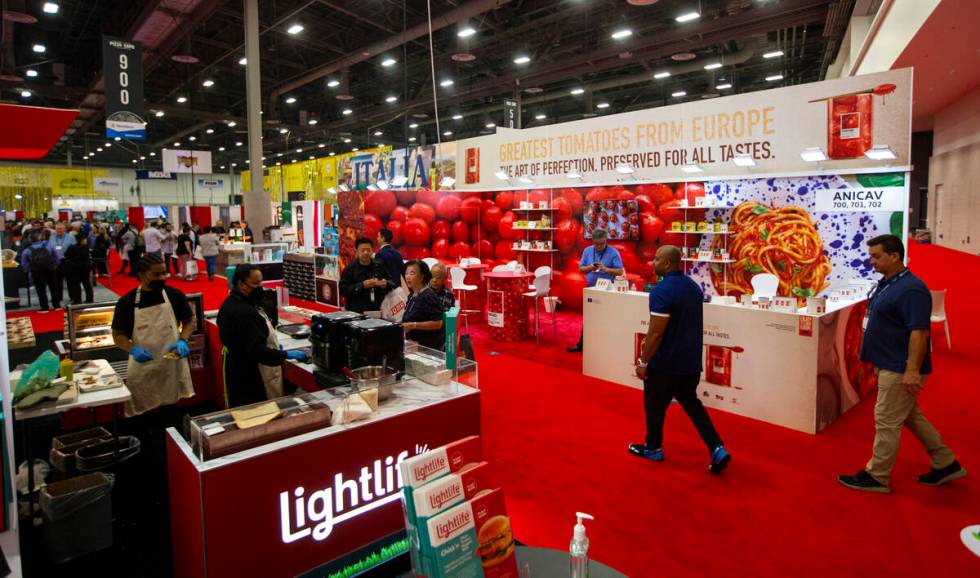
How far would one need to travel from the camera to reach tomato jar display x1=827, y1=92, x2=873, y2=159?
6.86 m

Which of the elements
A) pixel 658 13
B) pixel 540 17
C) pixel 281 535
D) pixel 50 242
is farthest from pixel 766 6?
pixel 50 242

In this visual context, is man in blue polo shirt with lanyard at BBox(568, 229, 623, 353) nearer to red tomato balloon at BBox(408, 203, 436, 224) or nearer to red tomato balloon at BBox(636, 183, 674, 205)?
red tomato balloon at BBox(636, 183, 674, 205)

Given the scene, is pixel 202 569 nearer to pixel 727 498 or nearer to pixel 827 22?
pixel 727 498

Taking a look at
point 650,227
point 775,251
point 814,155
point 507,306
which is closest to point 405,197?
point 507,306

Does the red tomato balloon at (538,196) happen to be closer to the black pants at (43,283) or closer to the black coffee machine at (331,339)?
the black coffee machine at (331,339)

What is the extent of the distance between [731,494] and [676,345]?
3.23 feet

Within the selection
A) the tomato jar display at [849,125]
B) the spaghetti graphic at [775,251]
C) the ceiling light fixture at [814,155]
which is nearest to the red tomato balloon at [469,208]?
the spaghetti graphic at [775,251]

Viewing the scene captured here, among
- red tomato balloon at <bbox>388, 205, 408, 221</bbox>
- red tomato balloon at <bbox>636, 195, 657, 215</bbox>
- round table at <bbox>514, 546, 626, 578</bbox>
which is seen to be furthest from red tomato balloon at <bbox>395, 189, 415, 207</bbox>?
round table at <bbox>514, 546, 626, 578</bbox>

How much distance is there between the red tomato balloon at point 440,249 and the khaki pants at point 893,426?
812 cm

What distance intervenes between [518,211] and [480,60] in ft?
23.9

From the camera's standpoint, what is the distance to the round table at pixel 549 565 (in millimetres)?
1665

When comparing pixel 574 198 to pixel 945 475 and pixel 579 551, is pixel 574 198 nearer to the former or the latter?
pixel 945 475

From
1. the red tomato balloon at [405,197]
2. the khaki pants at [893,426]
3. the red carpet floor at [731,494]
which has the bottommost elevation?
the red carpet floor at [731,494]

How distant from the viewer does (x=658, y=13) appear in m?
12.7
